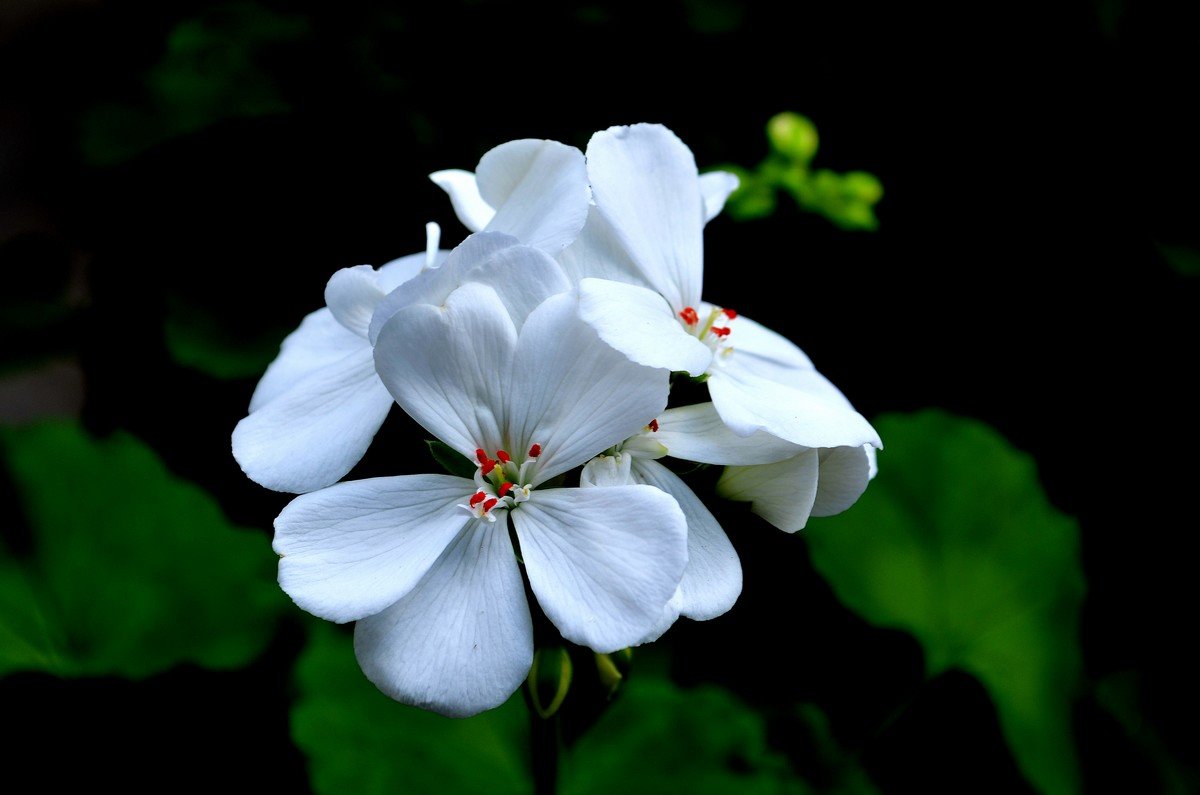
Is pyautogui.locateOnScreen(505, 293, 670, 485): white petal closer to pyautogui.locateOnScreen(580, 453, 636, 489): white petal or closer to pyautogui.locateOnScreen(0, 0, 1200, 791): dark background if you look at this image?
pyautogui.locateOnScreen(580, 453, 636, 489): white petal

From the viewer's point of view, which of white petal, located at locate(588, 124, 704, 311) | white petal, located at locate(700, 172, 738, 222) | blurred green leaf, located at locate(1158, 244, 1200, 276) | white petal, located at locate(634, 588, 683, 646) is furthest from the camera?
blurred green leaf, located at locate(1158, 244, 1200, 276)

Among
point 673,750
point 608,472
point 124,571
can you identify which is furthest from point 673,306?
point 124,571

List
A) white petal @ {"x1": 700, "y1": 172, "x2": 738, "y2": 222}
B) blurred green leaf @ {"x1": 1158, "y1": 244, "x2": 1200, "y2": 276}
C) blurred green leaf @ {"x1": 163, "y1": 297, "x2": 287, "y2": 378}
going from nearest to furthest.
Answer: white petal @ {"x1": 700, "y1": 172, "x2": 738, "y2": 222} → blurred green leaf @ {"x1": 1158, "y1": 244, "x2": 1200, "y2": 276} → blurred green leaf @ {"x1": 163, "y1": 297, "x2": 287, "y2": 378}

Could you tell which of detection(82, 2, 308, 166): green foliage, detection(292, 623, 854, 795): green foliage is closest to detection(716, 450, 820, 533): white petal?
detection(292, 623, 854, 795): green foliage

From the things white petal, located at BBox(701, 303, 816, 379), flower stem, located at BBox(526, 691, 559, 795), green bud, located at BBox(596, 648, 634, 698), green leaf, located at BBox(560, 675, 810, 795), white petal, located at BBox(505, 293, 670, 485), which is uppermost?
white petal, located at BBox(505, 293, 670, 485)

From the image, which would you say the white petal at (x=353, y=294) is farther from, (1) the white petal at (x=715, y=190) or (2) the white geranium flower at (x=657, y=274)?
(1) the white petal at (x=715, y=190)

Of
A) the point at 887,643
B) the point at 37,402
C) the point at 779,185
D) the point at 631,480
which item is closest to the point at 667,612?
the point at 631,480

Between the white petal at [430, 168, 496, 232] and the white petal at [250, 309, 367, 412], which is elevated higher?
the white petal at [430, 168, 496, 232]
